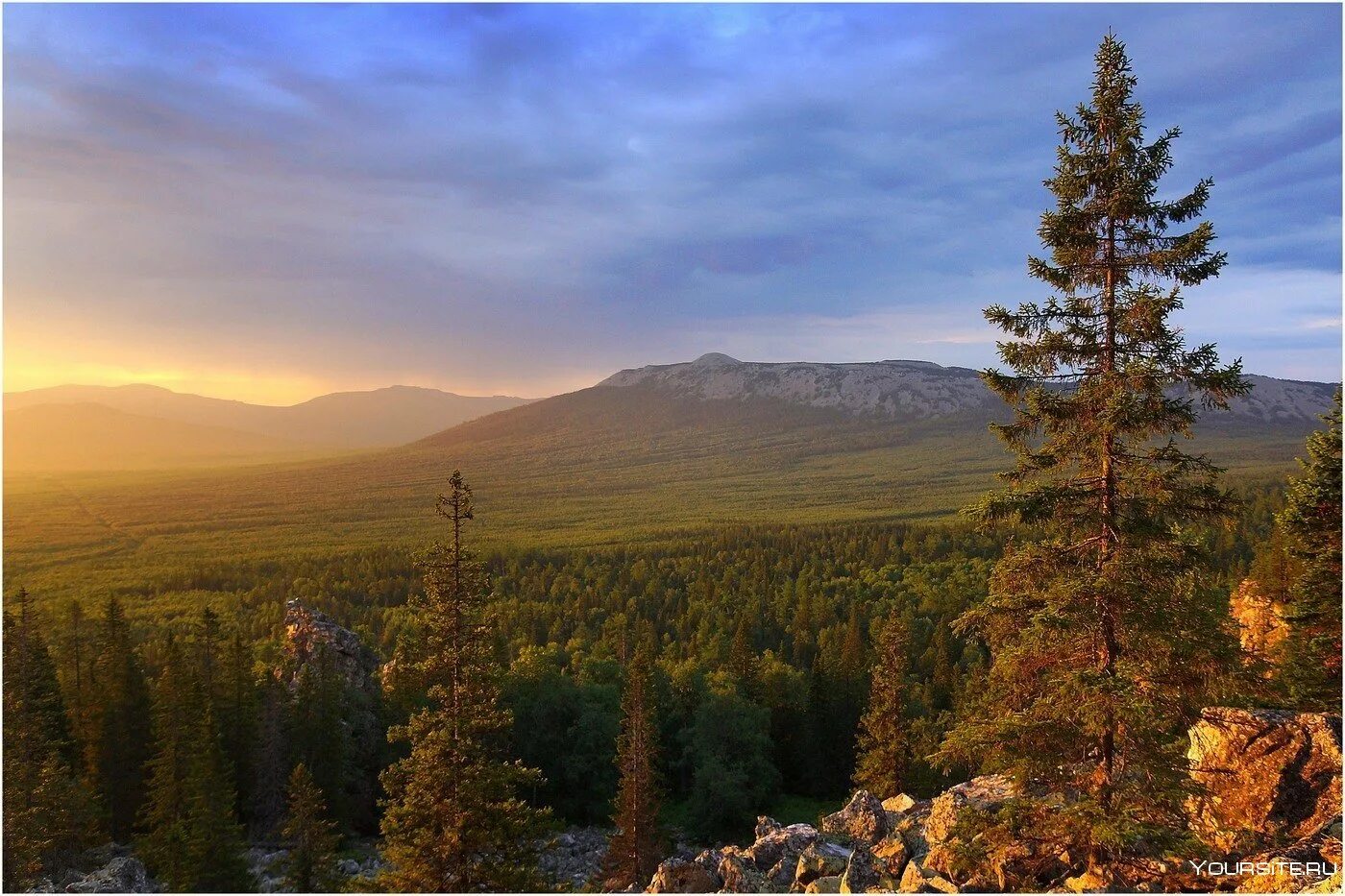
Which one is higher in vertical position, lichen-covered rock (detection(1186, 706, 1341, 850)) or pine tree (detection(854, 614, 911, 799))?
lichen-covered rock (detection(1186, 706, 1341, 850))

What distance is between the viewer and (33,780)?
27172mm

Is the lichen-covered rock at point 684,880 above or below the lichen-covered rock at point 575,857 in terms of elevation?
above

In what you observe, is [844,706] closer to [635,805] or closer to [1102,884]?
[635,805]

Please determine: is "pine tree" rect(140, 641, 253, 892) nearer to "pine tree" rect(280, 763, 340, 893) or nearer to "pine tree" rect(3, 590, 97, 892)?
"pine tree" rect(280, 763, 340, 893)

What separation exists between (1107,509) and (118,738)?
4519cm

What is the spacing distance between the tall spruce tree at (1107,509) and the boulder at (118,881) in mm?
32869

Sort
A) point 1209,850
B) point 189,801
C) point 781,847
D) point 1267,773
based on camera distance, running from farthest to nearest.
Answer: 1. point 189,801
2. point 781,847
3. point 1267,773
4. point 1209,850

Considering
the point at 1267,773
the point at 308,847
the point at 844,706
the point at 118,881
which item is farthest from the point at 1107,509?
the point at 844,706

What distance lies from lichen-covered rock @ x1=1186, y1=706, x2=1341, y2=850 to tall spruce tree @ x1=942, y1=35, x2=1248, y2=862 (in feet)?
14.1

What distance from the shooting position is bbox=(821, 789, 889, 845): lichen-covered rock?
22344 mm

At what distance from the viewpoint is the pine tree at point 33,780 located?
82.4ft

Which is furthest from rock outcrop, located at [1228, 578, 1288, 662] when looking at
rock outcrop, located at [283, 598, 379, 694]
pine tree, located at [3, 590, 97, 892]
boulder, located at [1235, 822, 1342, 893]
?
rock outcrop, located at [283, 598, 379, 694]

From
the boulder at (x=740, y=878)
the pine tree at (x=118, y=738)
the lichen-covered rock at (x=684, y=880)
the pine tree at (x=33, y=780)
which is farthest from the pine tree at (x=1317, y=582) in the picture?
the pine tree at (x=118, y=738)

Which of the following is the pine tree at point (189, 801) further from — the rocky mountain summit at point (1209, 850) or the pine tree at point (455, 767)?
the rocky mountain summit at point (1209, 850)
